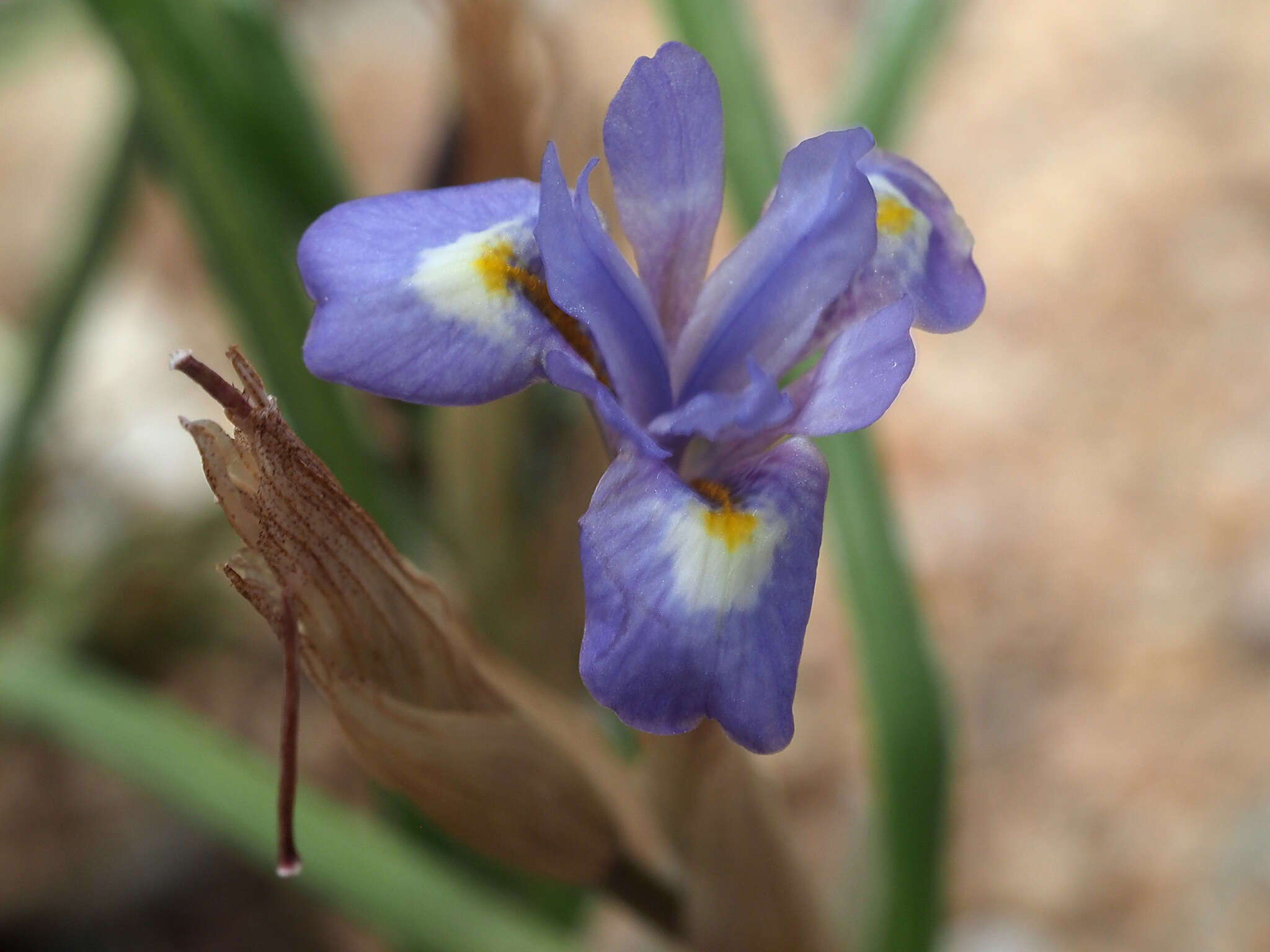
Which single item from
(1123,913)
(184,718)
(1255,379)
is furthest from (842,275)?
(1255,379)

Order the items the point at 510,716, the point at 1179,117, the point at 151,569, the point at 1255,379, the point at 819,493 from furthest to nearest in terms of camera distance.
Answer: the point at 1179,117 → the point at 1255,379 → the point at 151,569 → the point at 510,716 → the point at 819,493

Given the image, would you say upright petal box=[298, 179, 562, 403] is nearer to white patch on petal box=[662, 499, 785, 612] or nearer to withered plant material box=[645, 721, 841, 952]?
white patch on petal box=[662, 499, 785, 612]

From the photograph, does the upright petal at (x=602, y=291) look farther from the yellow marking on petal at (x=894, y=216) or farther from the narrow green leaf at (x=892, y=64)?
the narrow green leaf at (x=892, y=64)

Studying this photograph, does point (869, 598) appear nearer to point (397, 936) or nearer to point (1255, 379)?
point (397, 936)

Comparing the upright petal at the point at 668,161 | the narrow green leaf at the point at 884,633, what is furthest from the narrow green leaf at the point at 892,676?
the upright petal at the point at 668,161

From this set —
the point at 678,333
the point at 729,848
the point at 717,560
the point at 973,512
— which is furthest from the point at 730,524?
the point at 973,512

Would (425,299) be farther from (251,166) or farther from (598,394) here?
(251,166)
